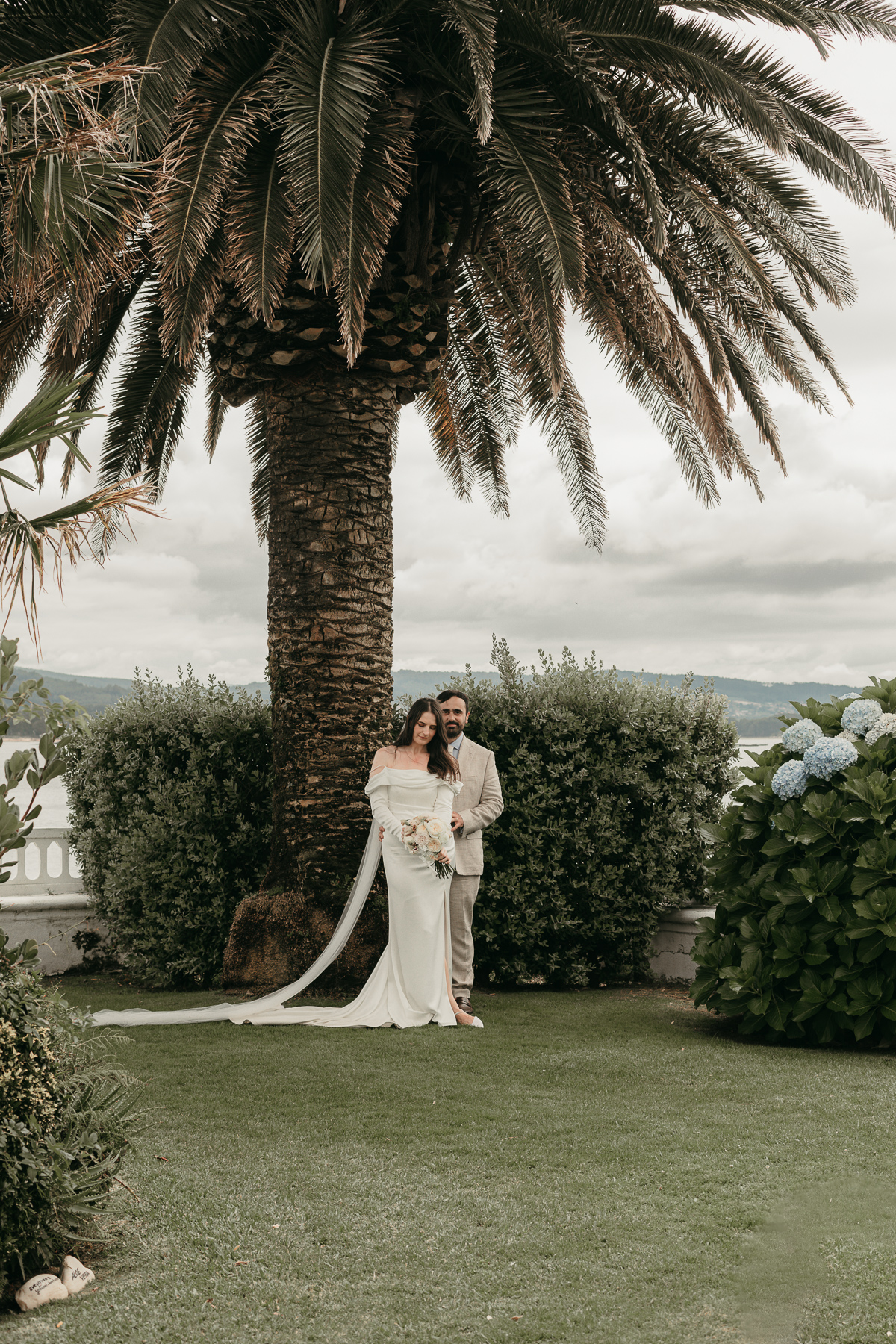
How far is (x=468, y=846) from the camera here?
829cm

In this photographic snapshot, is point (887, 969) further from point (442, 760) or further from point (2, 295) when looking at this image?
point (2, 295)

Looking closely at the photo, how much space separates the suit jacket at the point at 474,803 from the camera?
822 centimetres

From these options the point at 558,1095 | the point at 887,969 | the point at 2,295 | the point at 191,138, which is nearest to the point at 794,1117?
the point at 558,1095

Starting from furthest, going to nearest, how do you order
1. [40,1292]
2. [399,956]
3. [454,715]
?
A: [454,715]
[399,956]
[40,1292]

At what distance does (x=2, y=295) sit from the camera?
8.80 meters

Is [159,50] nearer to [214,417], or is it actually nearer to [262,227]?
[262,227]

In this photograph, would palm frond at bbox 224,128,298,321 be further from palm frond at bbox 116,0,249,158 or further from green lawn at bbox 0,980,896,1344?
green lawn at bbox 0,980,896,1344

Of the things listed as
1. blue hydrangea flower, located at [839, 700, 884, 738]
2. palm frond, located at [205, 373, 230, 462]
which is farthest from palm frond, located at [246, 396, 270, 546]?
blue hydrangea flower, located at [839, 700, 884, 738]

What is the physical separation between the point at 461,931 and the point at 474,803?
3.14 feet

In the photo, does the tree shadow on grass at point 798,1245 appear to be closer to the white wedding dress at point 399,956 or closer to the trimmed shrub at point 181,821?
the white wedding dress at point 399,956

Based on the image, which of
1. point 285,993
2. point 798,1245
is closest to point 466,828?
point 285,993

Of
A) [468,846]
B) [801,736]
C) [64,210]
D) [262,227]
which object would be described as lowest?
[468,846]

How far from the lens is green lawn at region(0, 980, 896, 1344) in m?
3.39

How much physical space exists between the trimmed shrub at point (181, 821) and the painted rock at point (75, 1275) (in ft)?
19.2
